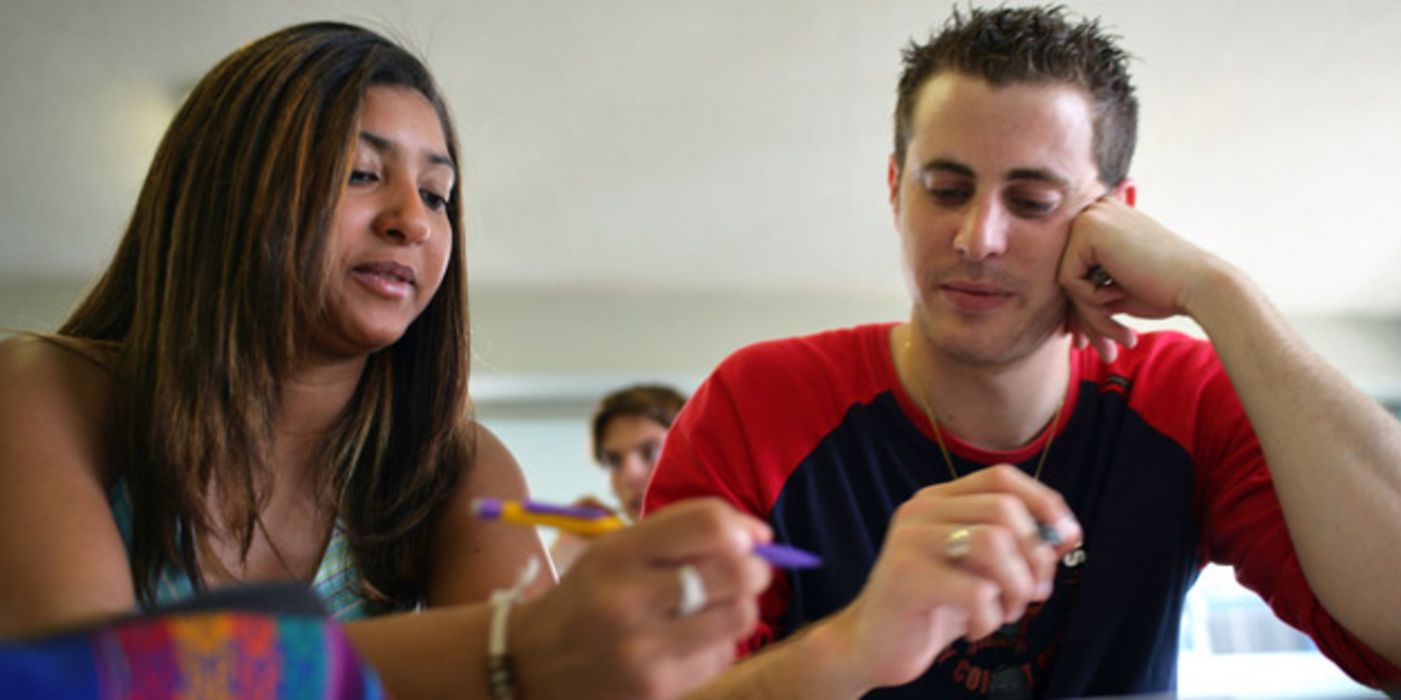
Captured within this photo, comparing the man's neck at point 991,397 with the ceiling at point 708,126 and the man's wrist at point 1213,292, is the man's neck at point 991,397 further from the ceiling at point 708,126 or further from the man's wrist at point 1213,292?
the ceiling at point 708,126

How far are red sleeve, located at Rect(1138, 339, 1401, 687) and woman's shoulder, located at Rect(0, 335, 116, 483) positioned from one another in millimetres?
994

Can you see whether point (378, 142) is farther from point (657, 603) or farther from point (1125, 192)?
point (1125, 192)

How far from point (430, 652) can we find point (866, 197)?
15.5 ft

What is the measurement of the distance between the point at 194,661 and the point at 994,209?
3.12 feet

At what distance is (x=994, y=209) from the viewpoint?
1.17 m

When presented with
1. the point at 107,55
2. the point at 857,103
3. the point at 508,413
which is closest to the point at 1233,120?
the point at 857,103

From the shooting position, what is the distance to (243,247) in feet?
2.98

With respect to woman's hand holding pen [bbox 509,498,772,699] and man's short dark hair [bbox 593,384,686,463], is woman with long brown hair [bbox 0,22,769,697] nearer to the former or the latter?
woman's hand holding pen [bbox 509,498,772,699]

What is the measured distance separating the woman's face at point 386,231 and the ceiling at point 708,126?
3.04 metres

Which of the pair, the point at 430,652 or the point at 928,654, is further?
the point at 928,654

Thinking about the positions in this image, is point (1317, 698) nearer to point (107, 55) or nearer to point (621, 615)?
point (621, 615)

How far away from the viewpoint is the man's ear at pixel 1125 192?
1353 mm

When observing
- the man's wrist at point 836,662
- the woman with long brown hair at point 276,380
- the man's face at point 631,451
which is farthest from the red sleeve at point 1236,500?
the man's face at point 631,451

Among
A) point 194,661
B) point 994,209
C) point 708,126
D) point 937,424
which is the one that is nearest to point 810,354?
point 937,424
